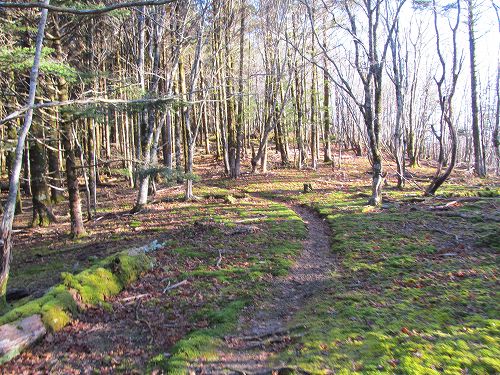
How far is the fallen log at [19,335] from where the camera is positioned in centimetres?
485

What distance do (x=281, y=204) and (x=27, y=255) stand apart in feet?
32.4

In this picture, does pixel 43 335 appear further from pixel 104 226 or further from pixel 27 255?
pixel 104 226

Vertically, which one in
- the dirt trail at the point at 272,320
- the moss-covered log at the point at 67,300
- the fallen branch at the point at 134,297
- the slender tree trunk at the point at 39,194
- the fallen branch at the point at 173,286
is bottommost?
the dirt trail at the point at 272,320

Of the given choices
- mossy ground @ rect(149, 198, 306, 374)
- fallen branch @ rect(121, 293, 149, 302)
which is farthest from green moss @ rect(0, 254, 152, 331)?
mossy ground @ rect(149, 198, 306, 374)

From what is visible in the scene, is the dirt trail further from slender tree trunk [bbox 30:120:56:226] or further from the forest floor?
slender tree trunk [bbox 30:120:56:226]

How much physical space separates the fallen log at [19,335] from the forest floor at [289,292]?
133 millimetres

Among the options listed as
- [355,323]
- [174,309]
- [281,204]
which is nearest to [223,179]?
[281,204]

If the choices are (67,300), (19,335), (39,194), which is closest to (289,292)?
(67,300)

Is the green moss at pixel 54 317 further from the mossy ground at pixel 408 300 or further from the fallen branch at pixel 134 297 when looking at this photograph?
the mossy ground at pixel 408 300

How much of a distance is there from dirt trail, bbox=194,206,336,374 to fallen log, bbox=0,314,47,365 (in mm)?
2571

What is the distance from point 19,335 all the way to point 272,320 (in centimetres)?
374

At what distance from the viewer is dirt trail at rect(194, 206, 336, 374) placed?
4629 mm

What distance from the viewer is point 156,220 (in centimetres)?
1390

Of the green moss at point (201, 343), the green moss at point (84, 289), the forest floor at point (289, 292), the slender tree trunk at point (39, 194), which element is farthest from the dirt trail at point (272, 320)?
the slender tree trunk at point (39, 194)
